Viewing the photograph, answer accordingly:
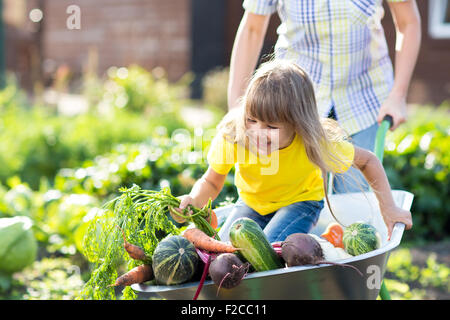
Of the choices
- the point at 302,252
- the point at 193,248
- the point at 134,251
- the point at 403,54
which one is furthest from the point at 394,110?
the point at 134,251

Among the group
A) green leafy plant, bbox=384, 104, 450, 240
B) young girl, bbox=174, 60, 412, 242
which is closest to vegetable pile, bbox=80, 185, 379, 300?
young girl, bbox=174, 60, 412, 242

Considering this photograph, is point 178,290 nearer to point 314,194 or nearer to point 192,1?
point 314,194

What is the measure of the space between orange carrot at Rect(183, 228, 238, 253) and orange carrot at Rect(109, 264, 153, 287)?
0.15 m

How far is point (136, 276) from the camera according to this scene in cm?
162

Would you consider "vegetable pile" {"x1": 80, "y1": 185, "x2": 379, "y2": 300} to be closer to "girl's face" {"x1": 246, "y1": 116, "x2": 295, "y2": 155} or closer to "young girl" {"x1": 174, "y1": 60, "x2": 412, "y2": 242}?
"young girl" {"x1": 174, "y1": 60, "x2": 412, "y2": 242}

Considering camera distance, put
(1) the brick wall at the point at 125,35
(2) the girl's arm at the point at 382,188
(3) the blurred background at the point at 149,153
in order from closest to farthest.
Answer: (2) the girl's arm at the point at 382,188 → (3) the blurred background at the point at 149,153 → (1) the brick wall at the point at 125,35

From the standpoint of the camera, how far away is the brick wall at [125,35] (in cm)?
1013

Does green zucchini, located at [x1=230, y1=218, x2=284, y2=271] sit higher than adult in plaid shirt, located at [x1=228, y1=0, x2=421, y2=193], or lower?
lower

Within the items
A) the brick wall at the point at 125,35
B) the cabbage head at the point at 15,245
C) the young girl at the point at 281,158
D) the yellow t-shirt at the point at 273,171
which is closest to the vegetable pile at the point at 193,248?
the young girl at the point at 281,158

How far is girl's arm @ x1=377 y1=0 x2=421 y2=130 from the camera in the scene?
2342 millimetres

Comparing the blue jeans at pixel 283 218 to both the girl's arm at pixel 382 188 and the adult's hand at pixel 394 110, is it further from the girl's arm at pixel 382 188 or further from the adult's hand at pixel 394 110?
the adult's hand at pixel 394 110

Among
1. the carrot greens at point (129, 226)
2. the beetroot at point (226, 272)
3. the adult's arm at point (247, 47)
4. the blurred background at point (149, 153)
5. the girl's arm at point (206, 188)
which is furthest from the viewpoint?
the blurred background at point (149, 153)

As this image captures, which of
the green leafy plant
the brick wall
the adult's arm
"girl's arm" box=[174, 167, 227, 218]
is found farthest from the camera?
the brick wall

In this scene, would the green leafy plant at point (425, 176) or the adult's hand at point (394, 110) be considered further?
the green leafy plant at point (425, 176)
